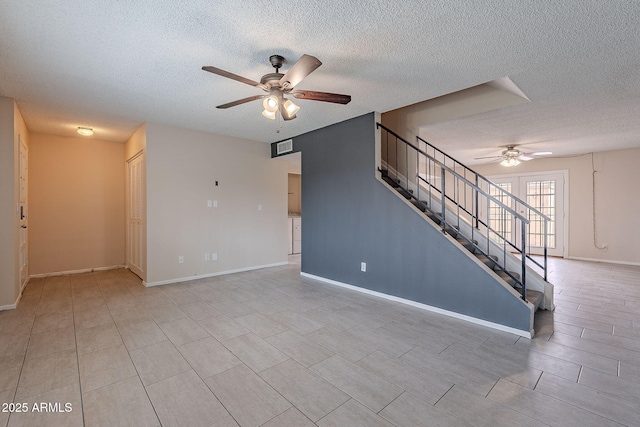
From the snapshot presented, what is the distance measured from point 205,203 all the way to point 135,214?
4.03ft

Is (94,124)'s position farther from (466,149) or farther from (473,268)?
(466,149)

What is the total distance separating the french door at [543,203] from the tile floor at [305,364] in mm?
3762

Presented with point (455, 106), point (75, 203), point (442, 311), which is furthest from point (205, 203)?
point (455, 106)

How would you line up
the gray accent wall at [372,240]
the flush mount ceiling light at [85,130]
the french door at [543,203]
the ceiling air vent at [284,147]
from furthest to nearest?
1. the french door at [543,203]
2. the ceiling air vent at [284,147]
3. the flush mount ceiling light at [85,130]
4. the gray accent wall at [372,240]

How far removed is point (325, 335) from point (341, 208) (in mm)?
2066

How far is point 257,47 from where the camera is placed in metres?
2.25

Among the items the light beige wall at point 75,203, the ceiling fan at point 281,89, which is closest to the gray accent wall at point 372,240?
the ceiling fan at point 281,89

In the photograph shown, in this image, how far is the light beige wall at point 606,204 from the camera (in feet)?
19.2

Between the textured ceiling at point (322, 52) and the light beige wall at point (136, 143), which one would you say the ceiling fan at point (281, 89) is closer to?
the textured ceiling at point (322, 52)

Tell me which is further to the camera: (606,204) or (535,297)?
(606,204)

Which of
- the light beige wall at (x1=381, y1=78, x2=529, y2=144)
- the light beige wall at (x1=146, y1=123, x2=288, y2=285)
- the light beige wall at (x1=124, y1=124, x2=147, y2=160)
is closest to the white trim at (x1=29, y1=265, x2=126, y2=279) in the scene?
the light beige wall at (x1=146, y1=123, x2=288, y2=285)

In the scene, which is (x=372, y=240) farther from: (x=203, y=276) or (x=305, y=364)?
(x=203, y=276)

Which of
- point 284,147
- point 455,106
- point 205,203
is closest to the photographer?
point 455,106

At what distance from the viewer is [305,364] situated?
7.06 ft
